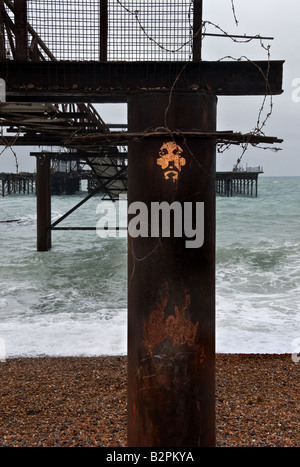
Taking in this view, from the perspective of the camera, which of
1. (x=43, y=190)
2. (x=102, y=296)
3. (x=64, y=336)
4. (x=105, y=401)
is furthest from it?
(x=43, y=190)

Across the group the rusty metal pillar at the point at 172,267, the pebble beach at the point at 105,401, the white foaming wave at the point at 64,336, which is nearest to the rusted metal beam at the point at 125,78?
the rusty metal pillar at the point at 172,267

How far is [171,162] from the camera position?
2.14 metres

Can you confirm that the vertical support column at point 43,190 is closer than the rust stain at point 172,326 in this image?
No

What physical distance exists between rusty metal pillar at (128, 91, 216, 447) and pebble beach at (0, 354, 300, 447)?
2516 millimetres

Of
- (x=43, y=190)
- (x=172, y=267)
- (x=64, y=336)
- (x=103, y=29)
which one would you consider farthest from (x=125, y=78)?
(x=43, y=190)

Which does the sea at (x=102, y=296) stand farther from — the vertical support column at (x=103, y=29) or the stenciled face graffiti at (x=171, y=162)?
the stenciled face graffiti at (x=171, y=162)

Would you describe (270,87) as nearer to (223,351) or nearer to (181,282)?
(181,282)

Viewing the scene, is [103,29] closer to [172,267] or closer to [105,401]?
[172,267]

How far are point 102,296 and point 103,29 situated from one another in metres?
10.4

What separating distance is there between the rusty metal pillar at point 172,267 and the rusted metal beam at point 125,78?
0.31 metres

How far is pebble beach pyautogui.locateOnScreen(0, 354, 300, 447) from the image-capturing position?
458 centimetres

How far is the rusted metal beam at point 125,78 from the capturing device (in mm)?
2516

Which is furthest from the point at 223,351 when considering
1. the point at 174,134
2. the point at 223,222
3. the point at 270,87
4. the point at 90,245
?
the point at 223,222

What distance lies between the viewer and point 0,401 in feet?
18.5
